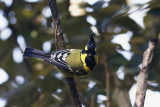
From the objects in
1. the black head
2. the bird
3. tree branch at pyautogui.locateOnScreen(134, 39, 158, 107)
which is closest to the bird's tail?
the bird

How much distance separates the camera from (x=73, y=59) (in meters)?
2.69

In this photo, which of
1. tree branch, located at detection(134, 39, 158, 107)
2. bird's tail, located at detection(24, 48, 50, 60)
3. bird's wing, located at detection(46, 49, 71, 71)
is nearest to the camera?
tree branch, located at detection(134, 39, 158, 107)

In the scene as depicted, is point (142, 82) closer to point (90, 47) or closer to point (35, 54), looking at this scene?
point (90, 47)

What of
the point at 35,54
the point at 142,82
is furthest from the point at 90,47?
the point at 142,82

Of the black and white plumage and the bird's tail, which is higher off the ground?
the bird's tail

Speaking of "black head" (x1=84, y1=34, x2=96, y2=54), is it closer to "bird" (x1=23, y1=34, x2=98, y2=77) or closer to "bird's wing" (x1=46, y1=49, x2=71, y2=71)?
"bird" (x1=23, y1=34, x2=98, y2=77)

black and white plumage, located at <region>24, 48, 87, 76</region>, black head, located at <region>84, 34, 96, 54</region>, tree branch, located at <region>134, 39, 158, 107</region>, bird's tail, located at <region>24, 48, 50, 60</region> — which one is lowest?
tree branch, located at <region>134, 39, 158, 107</region>

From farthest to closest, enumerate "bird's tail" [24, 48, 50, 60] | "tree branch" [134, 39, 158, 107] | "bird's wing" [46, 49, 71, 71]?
1. "bird's tail" [24, 48, 50, 60]
2. "bird's wing" [46, 49, 71, 71]
3. "tree branch" [134, 39, 158, 107]

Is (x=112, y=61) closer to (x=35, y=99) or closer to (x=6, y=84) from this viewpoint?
(x=35, y=99)

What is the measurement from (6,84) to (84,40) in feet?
3.74

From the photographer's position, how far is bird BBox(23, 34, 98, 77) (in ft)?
8.48

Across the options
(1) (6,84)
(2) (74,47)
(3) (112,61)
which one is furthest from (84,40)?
(1) (6,84)

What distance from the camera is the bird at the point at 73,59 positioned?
2.59 m

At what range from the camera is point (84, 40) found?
3018mm
